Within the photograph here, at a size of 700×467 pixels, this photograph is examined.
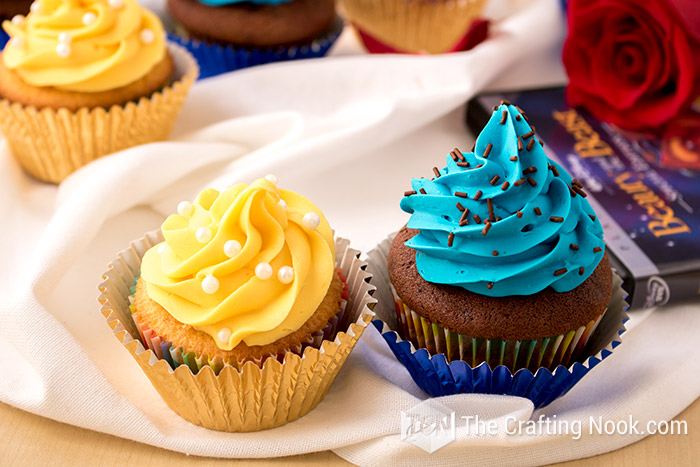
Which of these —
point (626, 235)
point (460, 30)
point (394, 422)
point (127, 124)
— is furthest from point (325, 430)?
point (460, 30)

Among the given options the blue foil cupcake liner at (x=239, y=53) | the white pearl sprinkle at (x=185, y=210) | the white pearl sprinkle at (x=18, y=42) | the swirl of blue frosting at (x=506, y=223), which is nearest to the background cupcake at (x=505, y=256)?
the swirl of blue frosting at (x=506, y=223)

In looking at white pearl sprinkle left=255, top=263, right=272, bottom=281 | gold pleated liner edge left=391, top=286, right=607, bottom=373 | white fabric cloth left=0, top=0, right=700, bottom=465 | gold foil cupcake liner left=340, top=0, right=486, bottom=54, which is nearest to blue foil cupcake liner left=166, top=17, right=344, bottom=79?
white fabric cloth left=0, top=0, right=700, bottom=465

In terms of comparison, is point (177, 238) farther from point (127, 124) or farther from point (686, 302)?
point (686, 302)

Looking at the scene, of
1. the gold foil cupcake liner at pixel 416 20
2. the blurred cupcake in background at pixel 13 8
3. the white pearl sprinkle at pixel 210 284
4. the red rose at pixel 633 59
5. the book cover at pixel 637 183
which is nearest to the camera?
the white pearl sprinkle at pixel 210 284

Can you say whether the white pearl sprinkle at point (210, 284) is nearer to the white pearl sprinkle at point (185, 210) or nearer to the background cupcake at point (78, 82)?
the white pearl sprinkle at point (185, 210)

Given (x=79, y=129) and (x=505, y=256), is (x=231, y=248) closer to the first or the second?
(x=505, y=256)

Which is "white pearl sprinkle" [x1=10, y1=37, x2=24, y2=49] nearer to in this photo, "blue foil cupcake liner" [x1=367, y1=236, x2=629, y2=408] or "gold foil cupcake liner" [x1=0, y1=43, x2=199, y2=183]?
"gold foil cupcake liner" [x1=0, y1=43, x2=199, y2=183]
